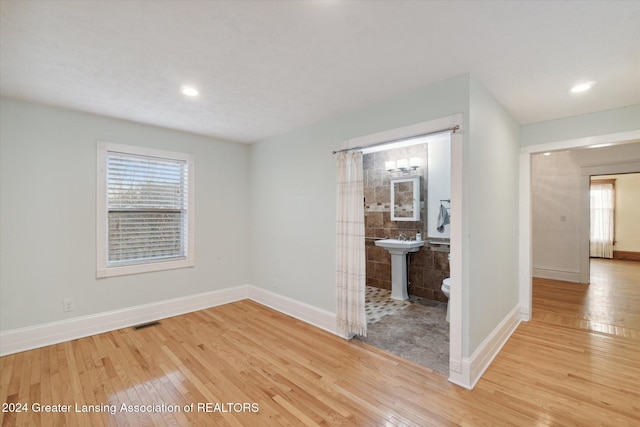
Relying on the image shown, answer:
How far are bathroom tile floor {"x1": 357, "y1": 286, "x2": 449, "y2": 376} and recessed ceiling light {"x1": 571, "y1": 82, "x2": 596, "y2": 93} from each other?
2.73 m

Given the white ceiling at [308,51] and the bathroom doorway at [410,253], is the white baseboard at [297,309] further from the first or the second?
the white ceiling at [308,51]

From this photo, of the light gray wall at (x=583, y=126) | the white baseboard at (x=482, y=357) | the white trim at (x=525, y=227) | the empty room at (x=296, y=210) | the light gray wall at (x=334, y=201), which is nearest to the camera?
the empty room at (x=296, y=210)

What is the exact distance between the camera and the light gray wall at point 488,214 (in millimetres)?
2283

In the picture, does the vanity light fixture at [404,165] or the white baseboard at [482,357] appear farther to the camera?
the vanity light fixture at [404,165]

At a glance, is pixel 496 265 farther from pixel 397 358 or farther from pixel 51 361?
pixel 51 361

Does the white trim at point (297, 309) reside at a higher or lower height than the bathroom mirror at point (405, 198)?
lower

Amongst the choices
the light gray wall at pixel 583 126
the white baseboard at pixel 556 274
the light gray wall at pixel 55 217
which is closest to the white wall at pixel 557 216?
the white baseboard at pixel 556 274

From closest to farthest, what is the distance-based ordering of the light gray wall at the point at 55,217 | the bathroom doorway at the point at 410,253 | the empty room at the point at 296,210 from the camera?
the empty room at the point at 296,210 < the light gray wall at the point at 55,217 < the bathroom doorway at the point at 410,253

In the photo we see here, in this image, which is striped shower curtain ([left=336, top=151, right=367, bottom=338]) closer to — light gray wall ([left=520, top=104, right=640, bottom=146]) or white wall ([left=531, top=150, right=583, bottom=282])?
light gray wall ([left=520, top=104, right=640, bottom=146])

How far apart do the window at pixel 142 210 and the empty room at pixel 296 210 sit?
3 centimetres

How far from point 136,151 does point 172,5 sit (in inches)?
101

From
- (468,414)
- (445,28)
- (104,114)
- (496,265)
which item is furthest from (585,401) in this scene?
(104,114)

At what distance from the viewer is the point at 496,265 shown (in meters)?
2.83

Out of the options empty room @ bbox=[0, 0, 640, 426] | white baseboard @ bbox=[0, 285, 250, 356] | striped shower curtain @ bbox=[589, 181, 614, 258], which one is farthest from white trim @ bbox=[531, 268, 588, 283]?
white baseboard @ bbox=[0, 285, 250, 356]
